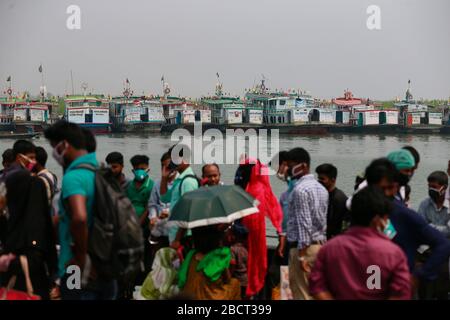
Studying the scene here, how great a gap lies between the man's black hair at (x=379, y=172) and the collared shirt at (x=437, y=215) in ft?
4.91

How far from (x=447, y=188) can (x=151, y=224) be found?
219 centimetres

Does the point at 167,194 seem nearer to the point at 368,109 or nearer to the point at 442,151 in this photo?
the point at 442,151

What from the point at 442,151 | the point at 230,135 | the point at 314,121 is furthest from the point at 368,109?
the point at 442,151

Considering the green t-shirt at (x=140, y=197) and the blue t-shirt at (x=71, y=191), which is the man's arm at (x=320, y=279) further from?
the green t-shirt at (x=140, y=197)

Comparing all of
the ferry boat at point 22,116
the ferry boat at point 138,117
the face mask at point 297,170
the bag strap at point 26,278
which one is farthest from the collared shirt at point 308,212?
the ferry boat at point 22,116

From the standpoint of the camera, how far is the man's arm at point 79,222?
267 centimetres

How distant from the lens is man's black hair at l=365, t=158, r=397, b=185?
9.34 ft

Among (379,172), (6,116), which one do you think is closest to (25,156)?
(379,172)

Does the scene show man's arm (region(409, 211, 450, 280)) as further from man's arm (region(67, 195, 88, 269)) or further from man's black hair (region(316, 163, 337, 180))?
man's arm (region(67, 195, 88, 269))

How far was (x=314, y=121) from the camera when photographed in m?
77.3

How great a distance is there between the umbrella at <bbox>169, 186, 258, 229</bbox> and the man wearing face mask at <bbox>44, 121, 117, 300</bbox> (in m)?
0.60

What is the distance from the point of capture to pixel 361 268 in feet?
7.74

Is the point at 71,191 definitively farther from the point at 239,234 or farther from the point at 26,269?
the point at 239,234

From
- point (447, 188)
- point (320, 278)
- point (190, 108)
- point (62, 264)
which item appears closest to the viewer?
point (320, 278)
